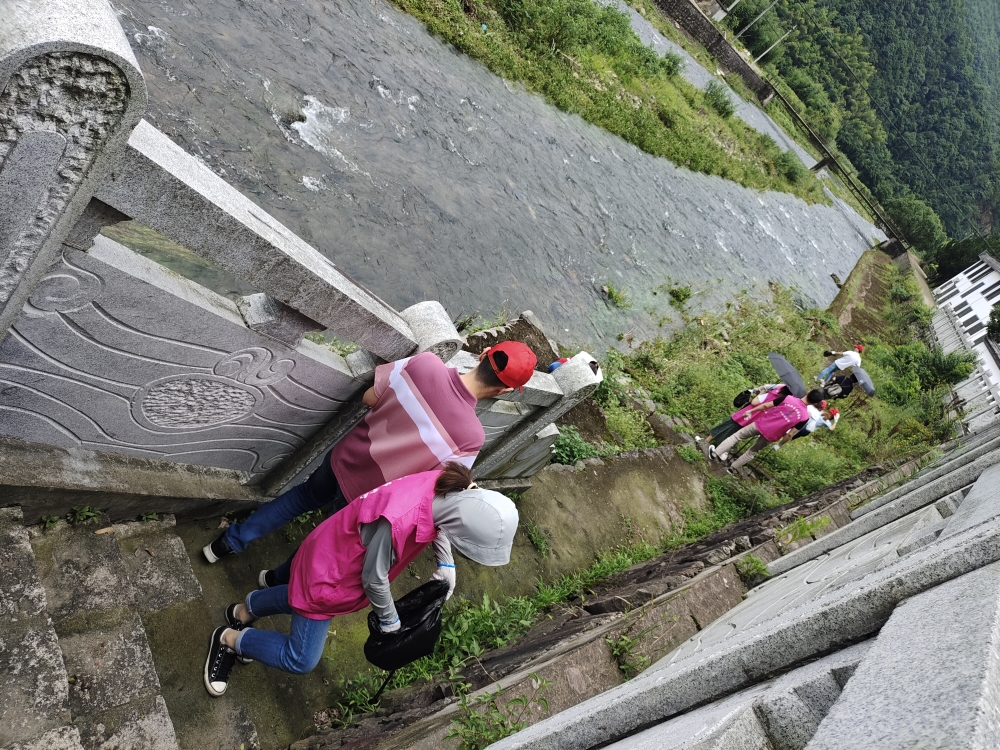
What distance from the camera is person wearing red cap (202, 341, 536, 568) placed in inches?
109

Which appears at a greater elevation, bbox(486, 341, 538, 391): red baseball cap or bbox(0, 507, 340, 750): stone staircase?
bbox(486, 341, 538, 391): red baseball cap

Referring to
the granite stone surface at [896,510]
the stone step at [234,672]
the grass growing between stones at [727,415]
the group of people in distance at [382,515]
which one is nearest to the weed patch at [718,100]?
the grass growing between stones at [727,415]

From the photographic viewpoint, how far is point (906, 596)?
5.08ft

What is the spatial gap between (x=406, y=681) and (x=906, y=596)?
2.56 metres

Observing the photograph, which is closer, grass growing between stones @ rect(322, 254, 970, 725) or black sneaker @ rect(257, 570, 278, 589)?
black sneaker @ rect(257, 570, 278, 589)

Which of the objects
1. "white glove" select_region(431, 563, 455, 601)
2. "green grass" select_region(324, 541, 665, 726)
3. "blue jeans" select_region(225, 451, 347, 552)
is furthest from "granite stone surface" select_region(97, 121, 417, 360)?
"green grass" select_region(324, 541, 665, 726)

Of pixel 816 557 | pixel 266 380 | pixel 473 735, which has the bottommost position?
pixel 473 735

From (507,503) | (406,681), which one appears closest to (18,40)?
(507,503)

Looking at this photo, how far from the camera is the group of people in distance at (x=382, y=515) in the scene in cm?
237

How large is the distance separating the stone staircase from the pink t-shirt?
37.9 inches

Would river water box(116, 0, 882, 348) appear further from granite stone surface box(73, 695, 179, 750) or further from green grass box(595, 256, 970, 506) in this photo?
granite stone surface box(73, 695, 179, 750)

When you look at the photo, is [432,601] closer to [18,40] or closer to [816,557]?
[18,40]

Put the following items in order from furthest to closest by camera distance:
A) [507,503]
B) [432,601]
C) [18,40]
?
[432,601]
[507,503]
[18,40]

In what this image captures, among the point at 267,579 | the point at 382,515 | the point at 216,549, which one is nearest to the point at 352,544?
the point at 382,515
